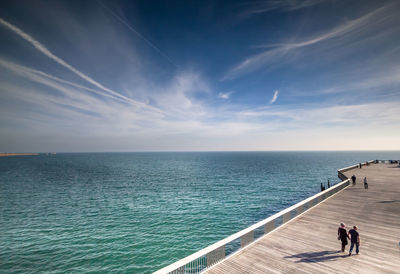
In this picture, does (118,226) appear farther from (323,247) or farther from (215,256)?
(323,247)

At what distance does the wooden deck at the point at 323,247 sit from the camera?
6.87 m

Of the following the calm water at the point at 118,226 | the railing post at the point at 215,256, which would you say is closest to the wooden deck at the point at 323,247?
the railing post at the point at 215,256

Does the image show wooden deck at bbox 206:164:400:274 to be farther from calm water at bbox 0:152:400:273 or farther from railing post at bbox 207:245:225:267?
calm water at bbox 0:152:400:273

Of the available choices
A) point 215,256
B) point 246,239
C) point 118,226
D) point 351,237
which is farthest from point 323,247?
point 118,226

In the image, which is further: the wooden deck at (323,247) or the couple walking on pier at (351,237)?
the couple walking on pier at (351,237)

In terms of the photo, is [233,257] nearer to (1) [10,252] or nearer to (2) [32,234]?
(1) [10,252]

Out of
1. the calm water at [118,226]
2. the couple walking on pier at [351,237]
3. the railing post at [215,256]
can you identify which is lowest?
the calm water at [118,226]

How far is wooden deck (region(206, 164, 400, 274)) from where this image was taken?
6867 millimetres

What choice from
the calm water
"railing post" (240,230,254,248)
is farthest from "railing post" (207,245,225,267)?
the calm water

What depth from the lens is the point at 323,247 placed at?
27.5 ft

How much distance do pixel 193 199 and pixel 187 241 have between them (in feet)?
42.9

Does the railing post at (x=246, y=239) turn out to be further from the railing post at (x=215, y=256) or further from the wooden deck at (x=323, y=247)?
the railing post at (x=215, y=256)

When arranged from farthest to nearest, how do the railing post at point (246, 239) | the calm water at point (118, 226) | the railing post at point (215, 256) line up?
the calm water at point (118, 226)
the railing post at point (246, 239)
the railing post at point (215, 256)

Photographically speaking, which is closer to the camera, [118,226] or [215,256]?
[215,256]
